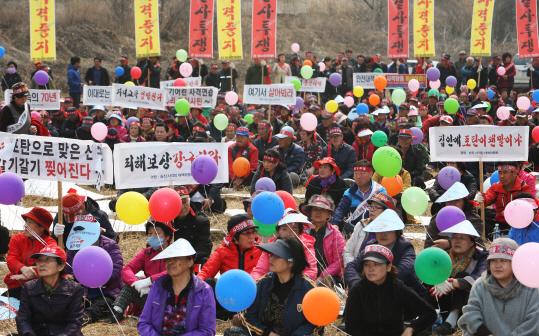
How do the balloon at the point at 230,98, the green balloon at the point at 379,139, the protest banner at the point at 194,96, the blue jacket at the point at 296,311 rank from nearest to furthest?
1. the blue jacket at the point at 296,311
2. the green balloon at the point at 379,139
3. the protest banner at the point at 194,96
4. the balloon at the point at 230,98

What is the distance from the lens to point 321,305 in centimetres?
386

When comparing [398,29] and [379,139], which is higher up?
[398,29]

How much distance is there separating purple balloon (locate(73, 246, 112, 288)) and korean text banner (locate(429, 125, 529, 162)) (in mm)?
4575

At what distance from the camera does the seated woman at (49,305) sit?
14.7 ft

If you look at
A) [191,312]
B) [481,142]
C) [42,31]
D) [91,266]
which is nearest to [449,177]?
[481,142]

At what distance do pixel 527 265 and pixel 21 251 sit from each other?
449cm

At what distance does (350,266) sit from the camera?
5.16m

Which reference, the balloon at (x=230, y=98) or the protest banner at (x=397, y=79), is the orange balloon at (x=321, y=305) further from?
the protest banner at (x=397, y=79)

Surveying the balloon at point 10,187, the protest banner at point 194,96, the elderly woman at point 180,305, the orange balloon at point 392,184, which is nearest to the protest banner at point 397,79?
the protest banner at point 194,96

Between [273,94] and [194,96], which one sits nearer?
[194,96]

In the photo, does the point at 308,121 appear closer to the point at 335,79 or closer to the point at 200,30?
the point at 200,30

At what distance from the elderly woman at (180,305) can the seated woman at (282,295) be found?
0.38 m

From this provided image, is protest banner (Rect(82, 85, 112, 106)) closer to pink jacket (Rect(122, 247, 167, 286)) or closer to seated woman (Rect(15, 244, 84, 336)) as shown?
pink jacket (Rect(122, 247, 167, 286))

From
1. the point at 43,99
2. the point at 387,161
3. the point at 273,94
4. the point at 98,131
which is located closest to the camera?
the point at 387,161
